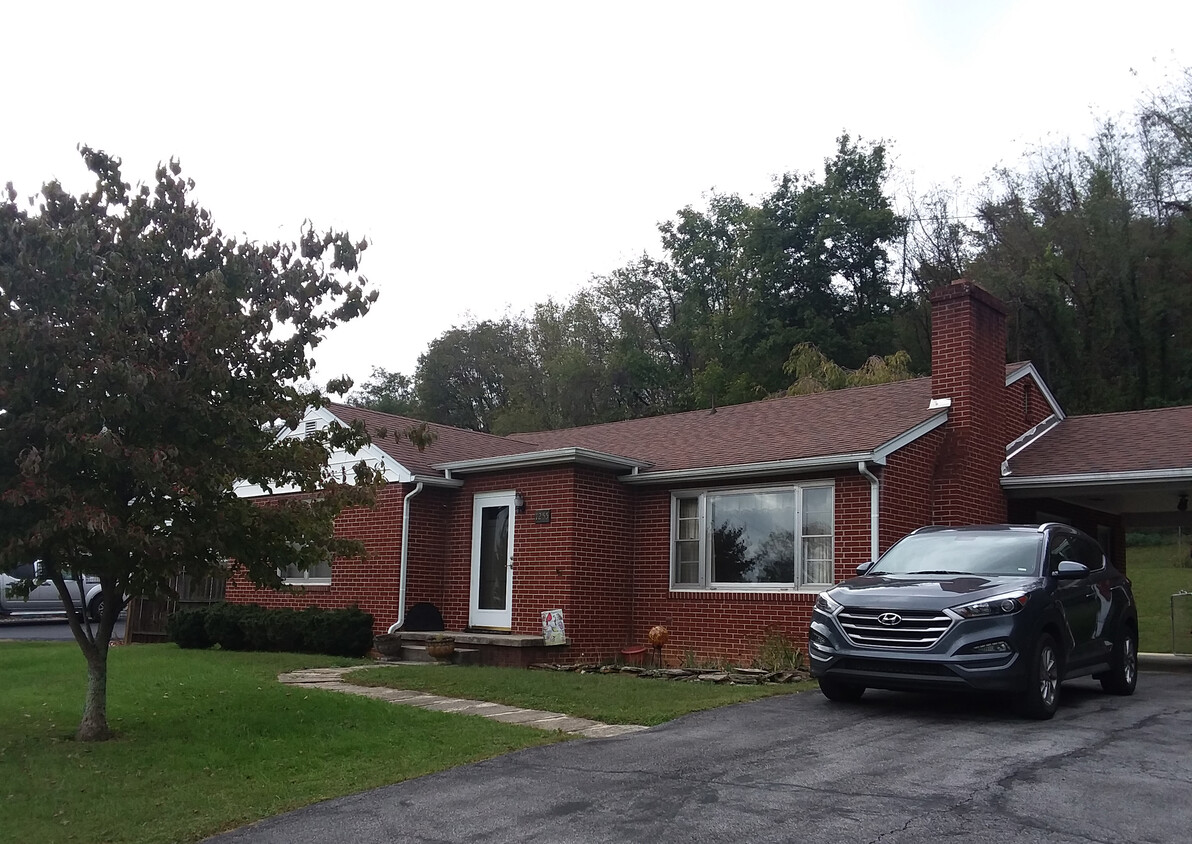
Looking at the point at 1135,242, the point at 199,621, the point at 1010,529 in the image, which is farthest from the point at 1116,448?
the point at 1135,242

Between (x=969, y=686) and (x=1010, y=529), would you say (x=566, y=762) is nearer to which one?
(x=969, y=686)

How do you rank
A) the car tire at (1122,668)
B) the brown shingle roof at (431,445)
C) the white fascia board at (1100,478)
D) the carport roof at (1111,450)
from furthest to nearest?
the brown shingle roof at (431,445)
the carport roof at (1111,450)
the white fascia board at (1100,478)
the car tire at (1122,668)

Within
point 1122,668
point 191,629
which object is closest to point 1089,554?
point 1122,668

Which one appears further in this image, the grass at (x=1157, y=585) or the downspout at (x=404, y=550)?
the grass at (x=1157, y=585)

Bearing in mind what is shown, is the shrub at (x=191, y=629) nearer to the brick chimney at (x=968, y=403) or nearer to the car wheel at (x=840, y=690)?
the car wheel at (x=840, y=690)

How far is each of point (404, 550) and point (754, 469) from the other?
5449 millimetres

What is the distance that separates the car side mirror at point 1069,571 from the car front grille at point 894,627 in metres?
1.37

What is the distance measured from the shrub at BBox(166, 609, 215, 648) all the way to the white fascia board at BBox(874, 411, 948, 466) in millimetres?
10771

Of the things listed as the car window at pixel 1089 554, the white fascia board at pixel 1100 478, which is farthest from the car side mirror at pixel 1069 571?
the white fascia board at pixel 1100 478

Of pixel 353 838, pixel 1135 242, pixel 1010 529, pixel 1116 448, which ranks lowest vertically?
pixel 353 838

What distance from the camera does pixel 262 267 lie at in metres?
9.00

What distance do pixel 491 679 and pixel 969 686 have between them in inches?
214

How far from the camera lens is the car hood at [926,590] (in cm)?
875

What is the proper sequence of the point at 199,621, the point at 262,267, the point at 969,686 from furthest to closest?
the point at 199,621 < the point at 262,267 < the point at 969,686
